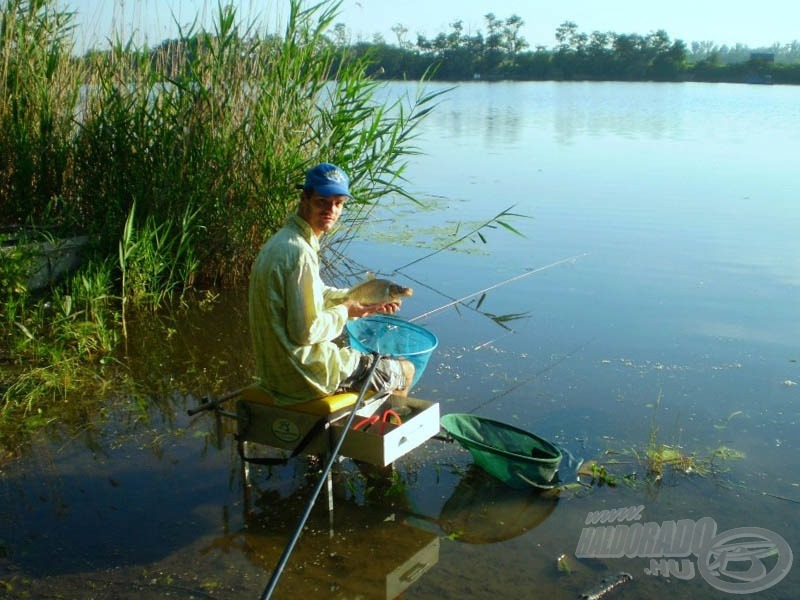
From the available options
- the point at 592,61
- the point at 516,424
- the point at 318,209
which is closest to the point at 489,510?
the point at 516,424

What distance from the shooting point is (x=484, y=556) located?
3301 millimetres

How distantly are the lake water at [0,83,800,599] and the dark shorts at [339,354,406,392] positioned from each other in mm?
485

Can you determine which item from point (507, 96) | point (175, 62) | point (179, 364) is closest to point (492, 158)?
point (175, 62)

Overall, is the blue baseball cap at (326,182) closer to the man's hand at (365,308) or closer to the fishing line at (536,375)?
the man's hand at (365,308)

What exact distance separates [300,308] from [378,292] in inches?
15.8

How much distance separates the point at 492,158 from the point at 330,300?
1229 centimetres

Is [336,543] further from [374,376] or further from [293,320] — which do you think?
[293,320]

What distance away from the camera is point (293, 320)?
127 inches

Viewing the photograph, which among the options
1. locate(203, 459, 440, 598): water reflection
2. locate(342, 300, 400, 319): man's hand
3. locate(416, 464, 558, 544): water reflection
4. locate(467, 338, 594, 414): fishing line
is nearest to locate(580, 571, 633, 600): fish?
locate(416, 464, 558, 544): water reflection

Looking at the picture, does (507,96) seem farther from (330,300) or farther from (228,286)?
(330,300)

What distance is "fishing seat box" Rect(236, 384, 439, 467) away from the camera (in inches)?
131

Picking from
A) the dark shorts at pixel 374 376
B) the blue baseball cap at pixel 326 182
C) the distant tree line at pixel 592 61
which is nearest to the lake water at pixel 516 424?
the dark shorts at pixel 374 376

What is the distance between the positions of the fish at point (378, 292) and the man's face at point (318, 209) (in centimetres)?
30

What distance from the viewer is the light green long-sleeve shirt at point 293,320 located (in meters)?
3.18
